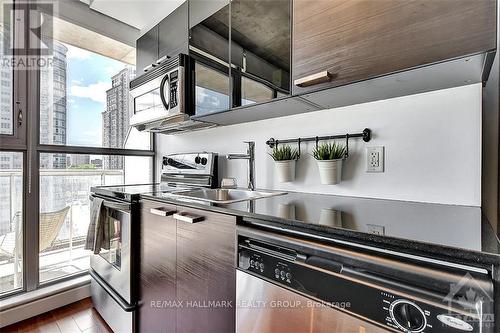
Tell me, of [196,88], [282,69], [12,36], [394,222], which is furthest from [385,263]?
[12,36]

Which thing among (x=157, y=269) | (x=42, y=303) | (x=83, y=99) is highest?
(x=83, y=99)

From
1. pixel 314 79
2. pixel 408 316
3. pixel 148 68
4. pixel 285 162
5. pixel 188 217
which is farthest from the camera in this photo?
pixel 148 68

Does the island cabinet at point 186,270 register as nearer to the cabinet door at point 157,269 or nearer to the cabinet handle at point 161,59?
the cabinet door at point 157,269

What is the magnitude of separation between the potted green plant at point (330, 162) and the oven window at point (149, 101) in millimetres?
1195

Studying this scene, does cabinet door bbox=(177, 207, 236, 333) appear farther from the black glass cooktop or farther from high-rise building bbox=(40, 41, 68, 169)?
high-rise building bbox=(40, 41, 68, 169)

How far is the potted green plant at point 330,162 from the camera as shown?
4.03ft

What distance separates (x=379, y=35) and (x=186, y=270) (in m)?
1.23

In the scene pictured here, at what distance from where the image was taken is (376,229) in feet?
2.15

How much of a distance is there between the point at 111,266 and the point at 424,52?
199 cm

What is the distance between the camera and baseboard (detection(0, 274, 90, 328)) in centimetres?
166

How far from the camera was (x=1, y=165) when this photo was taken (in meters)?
1.69

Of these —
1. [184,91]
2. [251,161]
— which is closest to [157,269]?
[251,161]

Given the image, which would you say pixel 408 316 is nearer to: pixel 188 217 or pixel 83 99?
pixel 188 217

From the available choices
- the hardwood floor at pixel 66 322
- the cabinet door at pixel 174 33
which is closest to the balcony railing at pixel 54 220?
the hardwood floor at pixel 66 322
